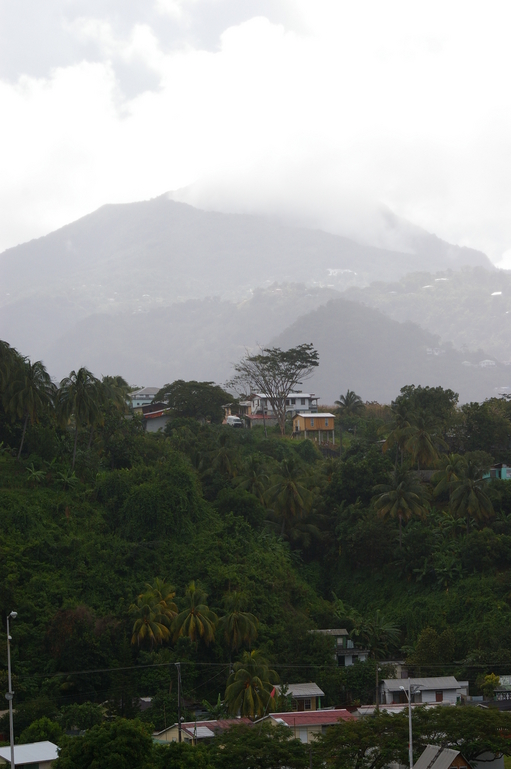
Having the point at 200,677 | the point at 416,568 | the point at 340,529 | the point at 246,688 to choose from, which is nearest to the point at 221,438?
the point at 340,529

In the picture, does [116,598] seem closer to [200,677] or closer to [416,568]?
[200,677]

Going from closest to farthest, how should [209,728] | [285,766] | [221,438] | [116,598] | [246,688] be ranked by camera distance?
[285,766]
[209,728]
[246,688]
[116,598]
[221,438]

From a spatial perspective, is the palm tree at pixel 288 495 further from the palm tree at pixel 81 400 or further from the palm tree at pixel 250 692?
the palm tree at pixel 250 692

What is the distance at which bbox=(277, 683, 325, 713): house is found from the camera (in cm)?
5062

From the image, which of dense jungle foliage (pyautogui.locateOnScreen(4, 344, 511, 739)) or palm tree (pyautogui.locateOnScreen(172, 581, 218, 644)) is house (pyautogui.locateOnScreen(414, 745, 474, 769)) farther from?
palm tree (pyautogui.locateOnScreen(172, 581, 218, 644))

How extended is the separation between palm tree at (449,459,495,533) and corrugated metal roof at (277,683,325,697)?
66.2 ft

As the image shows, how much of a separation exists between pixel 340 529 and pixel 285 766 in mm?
33979

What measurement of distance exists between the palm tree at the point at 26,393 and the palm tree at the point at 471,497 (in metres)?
31.6

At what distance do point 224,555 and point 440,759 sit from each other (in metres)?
30.2

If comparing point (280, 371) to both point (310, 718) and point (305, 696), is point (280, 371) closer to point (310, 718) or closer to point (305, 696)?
point (305, 696)

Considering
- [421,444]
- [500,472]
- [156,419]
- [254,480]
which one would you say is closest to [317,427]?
[156,419]

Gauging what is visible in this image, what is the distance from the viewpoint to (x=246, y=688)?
Answer: 153 feet

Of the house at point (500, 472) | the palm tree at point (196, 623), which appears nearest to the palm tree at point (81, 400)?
the palm tree at point (196, 623)

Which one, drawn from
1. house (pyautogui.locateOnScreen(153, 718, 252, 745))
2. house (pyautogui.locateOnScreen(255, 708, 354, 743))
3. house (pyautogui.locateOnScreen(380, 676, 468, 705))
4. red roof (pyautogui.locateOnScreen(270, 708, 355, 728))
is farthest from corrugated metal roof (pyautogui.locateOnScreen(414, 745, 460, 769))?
house (pyautogui.locateOnScreen(380, 676, 468, 705))
